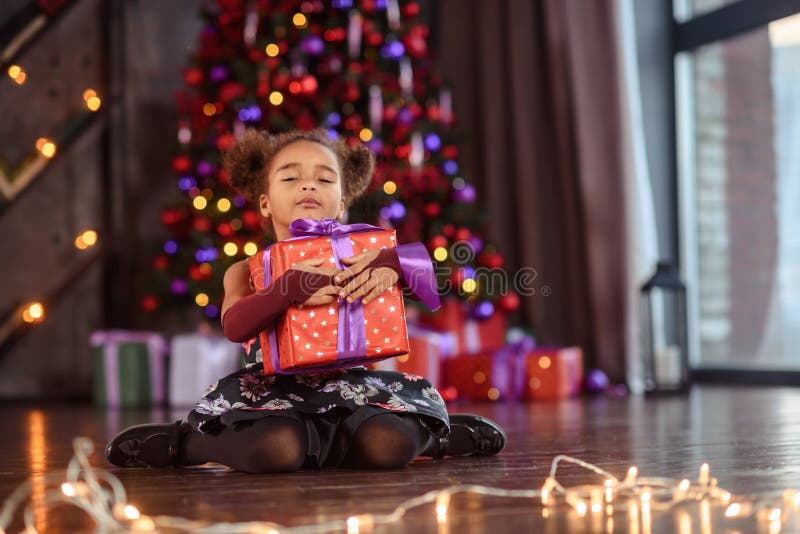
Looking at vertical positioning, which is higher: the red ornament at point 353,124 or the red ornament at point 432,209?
the red ornament at point 353,124

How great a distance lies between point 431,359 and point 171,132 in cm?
164

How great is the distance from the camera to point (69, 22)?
166 inches

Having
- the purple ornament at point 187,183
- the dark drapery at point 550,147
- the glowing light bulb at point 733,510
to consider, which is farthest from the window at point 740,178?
the glowing light bulb at point 733,510

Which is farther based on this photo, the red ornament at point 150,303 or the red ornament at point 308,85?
the red ornament at point 150,303

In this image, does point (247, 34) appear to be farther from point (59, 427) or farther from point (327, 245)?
point (327, 245)

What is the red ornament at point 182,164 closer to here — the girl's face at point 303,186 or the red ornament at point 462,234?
the red ornament at point 462,234

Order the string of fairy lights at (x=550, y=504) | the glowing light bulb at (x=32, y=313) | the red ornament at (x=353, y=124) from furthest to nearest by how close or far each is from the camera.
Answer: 1. the glowing light bulb at (x=32, y=313)
2. the red ornament at (x=353, y=124)
3. the string of fairy lights at (x=550, y=504)

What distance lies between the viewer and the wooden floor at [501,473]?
1.22m

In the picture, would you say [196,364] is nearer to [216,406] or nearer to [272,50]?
[272,50]

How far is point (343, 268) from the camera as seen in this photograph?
5.70 feet

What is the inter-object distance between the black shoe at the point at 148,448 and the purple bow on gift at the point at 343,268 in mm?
247

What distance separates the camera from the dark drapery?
411 centimetres

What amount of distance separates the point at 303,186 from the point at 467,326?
227cm

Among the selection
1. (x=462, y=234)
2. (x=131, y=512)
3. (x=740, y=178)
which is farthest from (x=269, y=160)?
(x=740, y=178)
